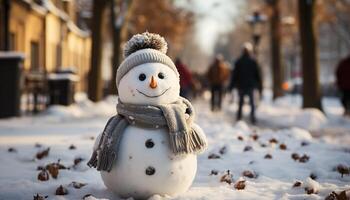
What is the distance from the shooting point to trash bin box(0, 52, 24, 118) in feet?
36.5

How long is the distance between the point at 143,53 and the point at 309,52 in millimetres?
9832

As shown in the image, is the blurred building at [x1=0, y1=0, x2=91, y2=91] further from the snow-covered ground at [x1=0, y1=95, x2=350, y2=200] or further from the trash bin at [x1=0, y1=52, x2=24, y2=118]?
the snow-covered ground at [x1=0, y1=95, x2=350, y2=200]

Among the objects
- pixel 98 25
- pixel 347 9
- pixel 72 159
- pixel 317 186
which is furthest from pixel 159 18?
A: pixel 317 186

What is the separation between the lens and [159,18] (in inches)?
1177

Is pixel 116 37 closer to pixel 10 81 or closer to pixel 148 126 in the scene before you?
pixel 10 81

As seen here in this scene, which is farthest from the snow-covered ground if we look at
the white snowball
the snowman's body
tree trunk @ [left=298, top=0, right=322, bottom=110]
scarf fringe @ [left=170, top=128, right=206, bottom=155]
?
tree trunk @ [left=298, top=0, right=322, bottom=110]

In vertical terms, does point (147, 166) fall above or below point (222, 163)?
below

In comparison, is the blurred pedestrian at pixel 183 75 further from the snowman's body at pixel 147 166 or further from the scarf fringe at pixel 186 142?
the snowman's body at pixel 147 166

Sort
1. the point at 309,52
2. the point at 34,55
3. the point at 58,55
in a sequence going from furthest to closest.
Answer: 1. the point at 58,55
2. the point at 34,55
3. the point at 309,52

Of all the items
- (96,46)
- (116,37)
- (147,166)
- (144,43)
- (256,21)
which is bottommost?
(147,166)

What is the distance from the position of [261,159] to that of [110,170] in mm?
2886

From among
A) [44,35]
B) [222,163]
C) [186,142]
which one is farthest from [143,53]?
[44,35]

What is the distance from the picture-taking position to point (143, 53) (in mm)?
3680

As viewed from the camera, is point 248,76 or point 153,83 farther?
point 248,76
